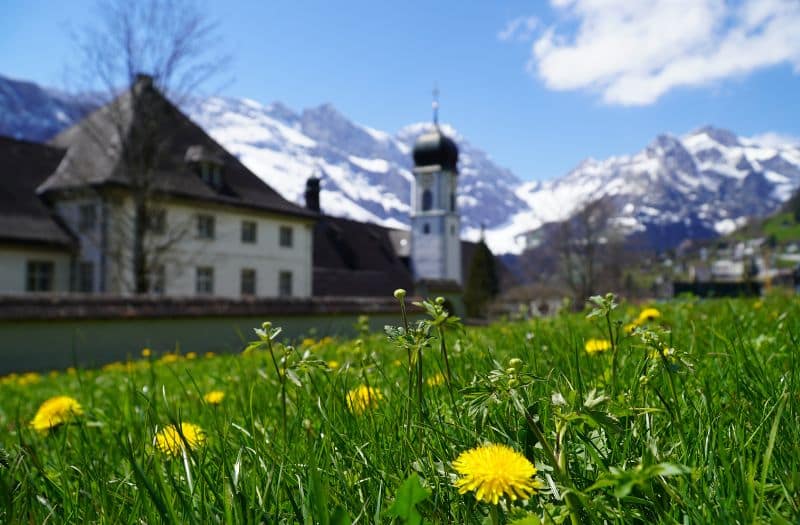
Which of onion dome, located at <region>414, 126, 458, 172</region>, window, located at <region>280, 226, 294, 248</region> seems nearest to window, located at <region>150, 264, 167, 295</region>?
window, located at <region>280, 226, 294, 248</region>

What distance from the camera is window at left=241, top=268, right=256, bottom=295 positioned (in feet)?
112

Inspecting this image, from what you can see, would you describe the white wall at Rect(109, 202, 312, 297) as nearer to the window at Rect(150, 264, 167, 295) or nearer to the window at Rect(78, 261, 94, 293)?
the window at Rect(150, 264, 167, 295)

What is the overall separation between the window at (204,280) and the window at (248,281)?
224 centimetres

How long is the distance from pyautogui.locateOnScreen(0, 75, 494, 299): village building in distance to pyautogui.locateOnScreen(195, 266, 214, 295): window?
0.05 metres

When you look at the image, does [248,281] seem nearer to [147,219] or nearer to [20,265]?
[147,219]

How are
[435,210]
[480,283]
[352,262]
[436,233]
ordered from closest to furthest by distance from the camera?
[352,262], [480,283], [436,233], [435,210]

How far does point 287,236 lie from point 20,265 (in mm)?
14582

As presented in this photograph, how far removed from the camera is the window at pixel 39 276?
25172 mm

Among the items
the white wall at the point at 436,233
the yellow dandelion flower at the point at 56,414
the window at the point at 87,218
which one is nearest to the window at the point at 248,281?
the window at the point at 87,218

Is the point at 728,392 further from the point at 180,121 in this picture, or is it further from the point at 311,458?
the point at 180,121

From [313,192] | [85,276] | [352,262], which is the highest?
[313,192]

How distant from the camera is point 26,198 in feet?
86.5

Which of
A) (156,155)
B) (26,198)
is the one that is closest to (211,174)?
(156,155)

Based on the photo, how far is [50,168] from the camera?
29250 mm
